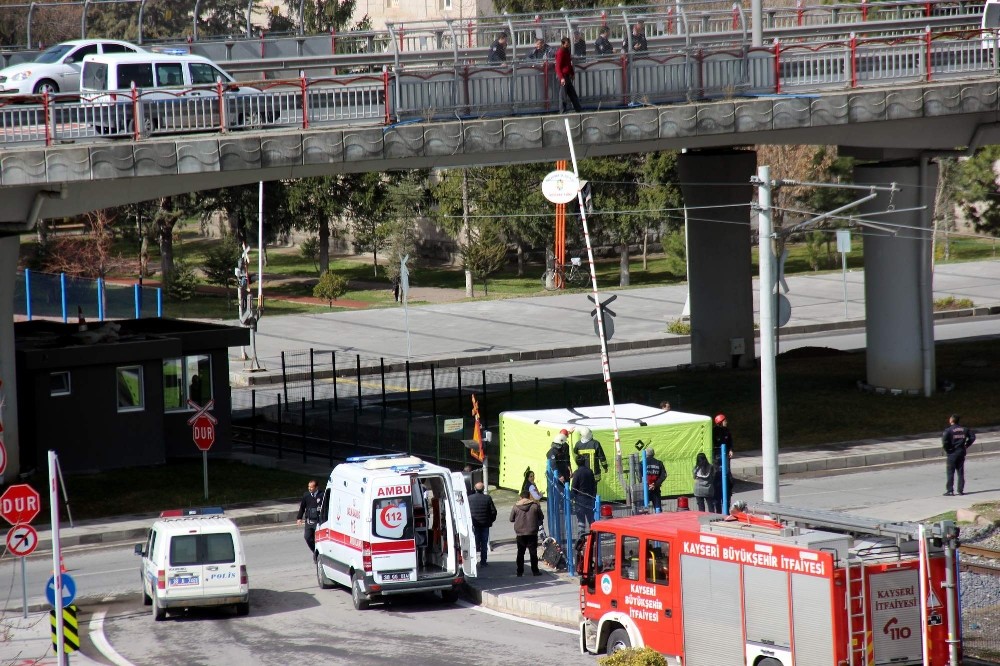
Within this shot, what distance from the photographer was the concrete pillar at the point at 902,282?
34.5m

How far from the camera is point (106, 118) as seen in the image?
89.9ft

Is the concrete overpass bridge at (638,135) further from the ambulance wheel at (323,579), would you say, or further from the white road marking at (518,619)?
the white road marking at (518,619)

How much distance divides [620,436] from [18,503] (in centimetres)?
1085

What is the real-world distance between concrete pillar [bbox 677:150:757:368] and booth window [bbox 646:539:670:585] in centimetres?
2427

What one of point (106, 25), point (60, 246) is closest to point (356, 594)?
point (60, 246)

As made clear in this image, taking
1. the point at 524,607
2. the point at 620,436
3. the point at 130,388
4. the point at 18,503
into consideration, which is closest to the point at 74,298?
the point at 130,388

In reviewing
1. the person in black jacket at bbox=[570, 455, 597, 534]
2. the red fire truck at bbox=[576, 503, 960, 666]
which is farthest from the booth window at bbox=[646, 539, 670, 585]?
the person in black jacket at bbox=[570, 455, 597, 534]

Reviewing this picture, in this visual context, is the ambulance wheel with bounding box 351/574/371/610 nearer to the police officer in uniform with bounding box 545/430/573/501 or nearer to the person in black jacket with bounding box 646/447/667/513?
the police officer in uniform with bounding box 545/430/573/501

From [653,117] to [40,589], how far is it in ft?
53.1

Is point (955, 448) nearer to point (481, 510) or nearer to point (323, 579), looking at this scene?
point (481, 510)

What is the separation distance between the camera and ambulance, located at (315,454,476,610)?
19469mm

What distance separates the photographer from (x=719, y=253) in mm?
40531

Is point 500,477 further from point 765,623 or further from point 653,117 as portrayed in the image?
point 765,623

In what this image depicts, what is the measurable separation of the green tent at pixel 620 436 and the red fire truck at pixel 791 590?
9.45 meters
